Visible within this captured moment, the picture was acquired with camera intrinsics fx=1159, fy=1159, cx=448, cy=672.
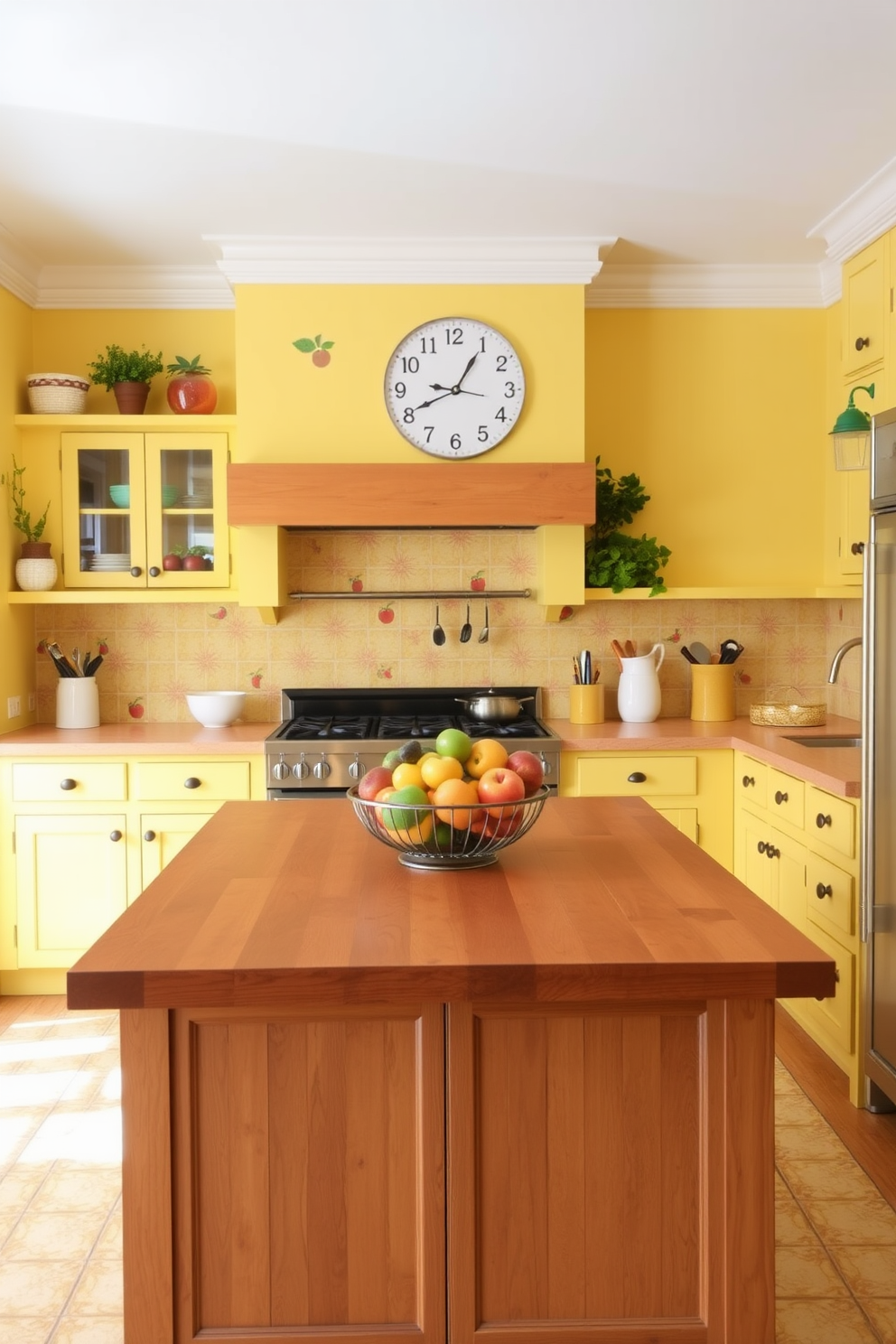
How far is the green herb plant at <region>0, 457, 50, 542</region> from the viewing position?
421cm

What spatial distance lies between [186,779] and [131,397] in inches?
56.5

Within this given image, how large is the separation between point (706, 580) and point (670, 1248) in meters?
3.16

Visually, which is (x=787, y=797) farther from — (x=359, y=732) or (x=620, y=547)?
(x=359, y=732)

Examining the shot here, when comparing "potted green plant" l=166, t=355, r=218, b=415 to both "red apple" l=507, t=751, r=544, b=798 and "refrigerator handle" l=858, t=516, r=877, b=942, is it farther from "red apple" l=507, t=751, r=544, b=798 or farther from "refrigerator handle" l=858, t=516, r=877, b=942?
"red apple" l=507, t=751, r=544, b=798

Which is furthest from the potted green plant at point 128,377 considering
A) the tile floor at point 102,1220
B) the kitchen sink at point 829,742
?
the kitchen sink at point 829,742

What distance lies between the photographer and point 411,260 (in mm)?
4066

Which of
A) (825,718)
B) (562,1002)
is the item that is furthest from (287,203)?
(562,1002)

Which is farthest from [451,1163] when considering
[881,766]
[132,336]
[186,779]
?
[132,336]

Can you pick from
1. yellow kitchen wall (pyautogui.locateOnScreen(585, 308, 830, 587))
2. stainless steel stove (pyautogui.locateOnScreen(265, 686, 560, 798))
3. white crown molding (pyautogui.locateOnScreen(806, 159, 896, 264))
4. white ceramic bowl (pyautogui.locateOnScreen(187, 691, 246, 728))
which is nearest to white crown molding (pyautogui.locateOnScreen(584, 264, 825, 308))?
yellow kitchen wall (pyautogui.locateOnScreen(585, 308, 830, 587))

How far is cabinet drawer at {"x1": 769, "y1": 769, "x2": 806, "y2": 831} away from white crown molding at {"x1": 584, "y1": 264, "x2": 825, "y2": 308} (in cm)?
190

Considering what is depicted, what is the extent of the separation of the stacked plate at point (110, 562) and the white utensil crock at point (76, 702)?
1.34ft

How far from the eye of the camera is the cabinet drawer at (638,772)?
156 inches

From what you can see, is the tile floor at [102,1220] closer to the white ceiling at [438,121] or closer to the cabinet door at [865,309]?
the cabinet door at [865,309]

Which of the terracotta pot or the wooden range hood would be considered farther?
the terracotta pot
